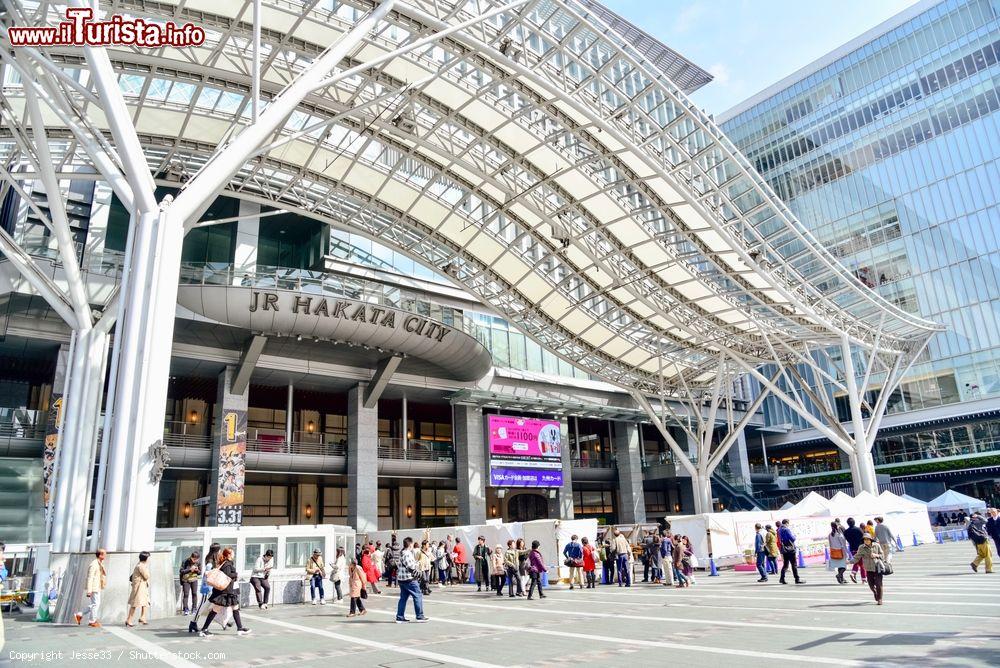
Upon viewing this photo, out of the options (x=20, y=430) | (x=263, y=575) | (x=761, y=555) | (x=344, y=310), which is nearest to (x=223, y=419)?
(x=344, y=310)

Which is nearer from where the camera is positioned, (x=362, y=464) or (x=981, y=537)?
(x=981, y=537)

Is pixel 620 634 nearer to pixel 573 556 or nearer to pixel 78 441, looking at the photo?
pixel 573 556

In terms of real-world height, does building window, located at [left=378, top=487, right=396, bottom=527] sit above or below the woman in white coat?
above

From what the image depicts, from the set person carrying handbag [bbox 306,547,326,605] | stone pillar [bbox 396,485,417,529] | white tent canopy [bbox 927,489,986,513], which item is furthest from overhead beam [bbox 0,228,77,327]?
white tent canopy [bbox 927,489,986,513]

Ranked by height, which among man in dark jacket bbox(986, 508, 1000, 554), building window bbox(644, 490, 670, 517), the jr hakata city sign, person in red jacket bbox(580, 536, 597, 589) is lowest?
person in red jacket bbox(580, 536, 597, 589)

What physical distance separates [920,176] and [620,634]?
66841 mm

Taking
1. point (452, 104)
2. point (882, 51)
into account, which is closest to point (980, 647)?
point (452, 104)

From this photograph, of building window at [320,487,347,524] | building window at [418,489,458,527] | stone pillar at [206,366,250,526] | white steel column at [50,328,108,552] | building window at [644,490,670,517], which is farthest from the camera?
building window at [644,490,670,517]

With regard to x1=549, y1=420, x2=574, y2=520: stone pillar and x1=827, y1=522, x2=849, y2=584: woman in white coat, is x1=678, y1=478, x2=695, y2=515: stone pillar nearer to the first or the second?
x1=549, y1=420, x2=574, y2=520: stone pillar

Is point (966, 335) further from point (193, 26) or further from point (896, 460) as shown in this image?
point (193, 26)

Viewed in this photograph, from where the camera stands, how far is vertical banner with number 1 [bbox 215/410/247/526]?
32.0 metres

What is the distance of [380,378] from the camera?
1505 inches

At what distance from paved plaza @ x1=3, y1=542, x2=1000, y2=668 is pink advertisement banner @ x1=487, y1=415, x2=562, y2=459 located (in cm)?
2593

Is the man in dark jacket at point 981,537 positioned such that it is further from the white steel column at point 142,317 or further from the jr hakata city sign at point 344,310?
the jr hakata city sign at point 344,310
